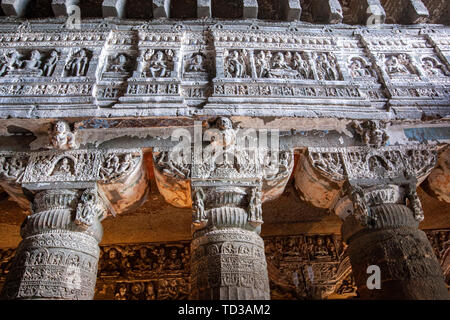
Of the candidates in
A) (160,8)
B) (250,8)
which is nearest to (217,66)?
(250,8)

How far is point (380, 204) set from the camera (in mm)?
3863

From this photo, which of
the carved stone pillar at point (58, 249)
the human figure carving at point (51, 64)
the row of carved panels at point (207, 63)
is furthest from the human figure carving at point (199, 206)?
the human figure carving at point (51, 64)

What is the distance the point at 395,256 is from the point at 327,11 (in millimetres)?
4266

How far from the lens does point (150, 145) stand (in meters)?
4.20

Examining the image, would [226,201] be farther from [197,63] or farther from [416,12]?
[416,12]

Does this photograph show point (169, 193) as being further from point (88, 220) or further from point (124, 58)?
point (124, 58)

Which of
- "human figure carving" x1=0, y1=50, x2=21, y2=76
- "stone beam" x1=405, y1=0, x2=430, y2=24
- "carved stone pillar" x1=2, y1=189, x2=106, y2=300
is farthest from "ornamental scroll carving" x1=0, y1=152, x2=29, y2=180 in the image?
"stone beam" x1=405, y1=0, x2=430, y2=24

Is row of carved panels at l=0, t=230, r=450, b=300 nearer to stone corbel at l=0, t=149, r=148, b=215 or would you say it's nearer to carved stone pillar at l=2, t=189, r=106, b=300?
stone corbel at l=0, t=149, r=148, b=215

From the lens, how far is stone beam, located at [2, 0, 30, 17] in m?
5.30

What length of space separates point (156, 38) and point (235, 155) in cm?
251

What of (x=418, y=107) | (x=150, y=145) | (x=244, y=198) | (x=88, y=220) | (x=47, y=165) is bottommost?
(x=88, y=220)

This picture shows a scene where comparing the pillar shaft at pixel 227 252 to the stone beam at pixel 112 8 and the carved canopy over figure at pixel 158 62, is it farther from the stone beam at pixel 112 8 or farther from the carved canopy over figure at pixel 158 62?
the stone beam at pixel 112 8

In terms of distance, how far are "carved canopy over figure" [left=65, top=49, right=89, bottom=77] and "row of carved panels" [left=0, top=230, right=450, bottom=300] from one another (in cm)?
354
